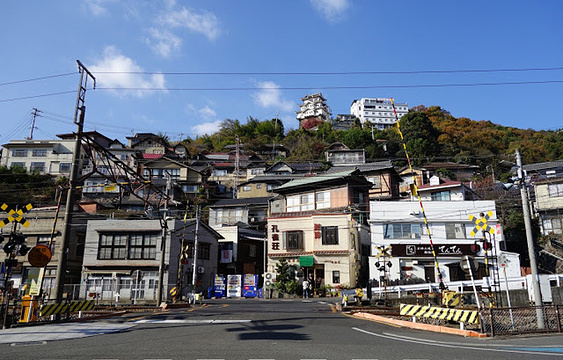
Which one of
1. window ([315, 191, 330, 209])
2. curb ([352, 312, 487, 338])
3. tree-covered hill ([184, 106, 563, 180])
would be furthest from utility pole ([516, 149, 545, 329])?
tree-covered hill ([184, 106, 563, 180])

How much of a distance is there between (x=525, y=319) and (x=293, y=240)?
82.3 ft

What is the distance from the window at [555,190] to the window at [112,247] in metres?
42.1

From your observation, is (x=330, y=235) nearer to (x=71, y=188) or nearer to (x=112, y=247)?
(x=112, y=247)

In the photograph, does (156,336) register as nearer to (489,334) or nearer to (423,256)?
(489,334)

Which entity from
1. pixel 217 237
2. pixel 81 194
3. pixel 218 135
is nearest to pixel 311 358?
pixel 217 237

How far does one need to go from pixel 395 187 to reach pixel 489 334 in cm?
3914

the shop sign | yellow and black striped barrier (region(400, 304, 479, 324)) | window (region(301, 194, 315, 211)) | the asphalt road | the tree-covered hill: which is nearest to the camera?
the asphalt road

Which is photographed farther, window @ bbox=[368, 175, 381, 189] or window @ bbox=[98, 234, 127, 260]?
window @ bbox=[368, 175, 381, 189]

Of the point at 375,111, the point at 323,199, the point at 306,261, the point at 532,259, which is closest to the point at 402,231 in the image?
the point at 323,199

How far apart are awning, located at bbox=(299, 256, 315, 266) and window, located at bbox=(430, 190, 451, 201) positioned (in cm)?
1774

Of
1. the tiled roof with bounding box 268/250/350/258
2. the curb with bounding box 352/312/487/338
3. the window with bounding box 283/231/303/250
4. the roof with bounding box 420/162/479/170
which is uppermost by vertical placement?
the roof with bounding box 420/162/479/170

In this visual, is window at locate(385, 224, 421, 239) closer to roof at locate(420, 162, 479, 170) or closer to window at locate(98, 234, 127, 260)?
window at locate(98, 234, 127, 260)

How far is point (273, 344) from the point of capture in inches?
389

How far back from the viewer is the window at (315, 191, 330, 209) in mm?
39656
